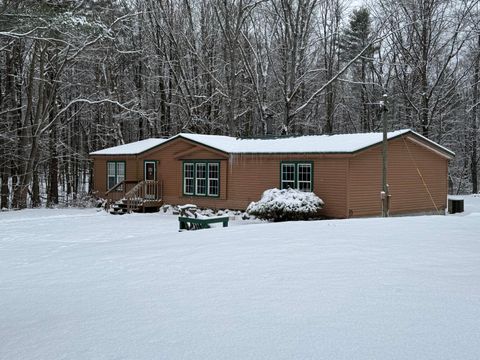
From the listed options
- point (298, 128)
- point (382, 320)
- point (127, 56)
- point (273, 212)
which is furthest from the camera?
point (298, 128)

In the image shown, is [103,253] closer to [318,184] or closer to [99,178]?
[318,184]

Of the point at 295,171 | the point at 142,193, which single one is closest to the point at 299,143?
the point at 295,171

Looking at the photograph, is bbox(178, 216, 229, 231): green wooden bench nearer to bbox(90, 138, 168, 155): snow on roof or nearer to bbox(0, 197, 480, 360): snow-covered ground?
bbox(0, 197, 480, 360): snow-covered ground

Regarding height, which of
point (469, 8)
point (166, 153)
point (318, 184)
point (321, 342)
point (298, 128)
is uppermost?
point (469, 8)

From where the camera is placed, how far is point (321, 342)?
4.28 m

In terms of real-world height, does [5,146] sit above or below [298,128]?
below

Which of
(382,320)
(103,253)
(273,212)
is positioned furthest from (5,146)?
(382,320)

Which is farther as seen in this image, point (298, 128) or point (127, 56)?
point (298, 128)

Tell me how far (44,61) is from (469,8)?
2429 cm

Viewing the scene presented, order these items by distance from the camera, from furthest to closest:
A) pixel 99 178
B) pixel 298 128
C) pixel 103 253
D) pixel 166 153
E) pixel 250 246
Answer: pixel 298 128
pixel 99 178
pixel 166 153
pixel 103 253
pixel 250 246

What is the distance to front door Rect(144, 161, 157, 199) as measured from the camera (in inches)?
976

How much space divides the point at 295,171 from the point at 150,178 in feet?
28.8

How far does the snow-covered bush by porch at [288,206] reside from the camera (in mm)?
18453

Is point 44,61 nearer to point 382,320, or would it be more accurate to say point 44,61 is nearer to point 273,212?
point 273,212
